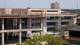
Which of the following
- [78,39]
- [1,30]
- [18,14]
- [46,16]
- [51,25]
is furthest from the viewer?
[51,25]

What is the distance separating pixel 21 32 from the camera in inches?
1107

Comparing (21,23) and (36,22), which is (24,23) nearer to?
(21,23)

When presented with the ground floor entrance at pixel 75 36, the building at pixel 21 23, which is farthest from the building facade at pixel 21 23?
the ground floor entrance at pixel 75 36

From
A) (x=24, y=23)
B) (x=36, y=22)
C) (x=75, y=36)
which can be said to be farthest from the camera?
(x=36, y=22)

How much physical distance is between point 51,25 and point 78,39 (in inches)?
575

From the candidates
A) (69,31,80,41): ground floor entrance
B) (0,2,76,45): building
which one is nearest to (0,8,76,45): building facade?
(0,2,76,45): building

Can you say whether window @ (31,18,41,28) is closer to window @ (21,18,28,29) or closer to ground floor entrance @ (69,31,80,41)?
window @ (21,18,28,29)

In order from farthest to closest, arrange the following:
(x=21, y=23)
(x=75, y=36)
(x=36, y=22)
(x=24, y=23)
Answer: (x=36, y=22) < (x=24, y=23) < (x=21, y=23) < (x=75, y=36)

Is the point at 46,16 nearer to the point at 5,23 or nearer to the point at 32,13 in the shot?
the point at 32,13

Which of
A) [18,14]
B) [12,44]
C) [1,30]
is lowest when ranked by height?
[12,44]

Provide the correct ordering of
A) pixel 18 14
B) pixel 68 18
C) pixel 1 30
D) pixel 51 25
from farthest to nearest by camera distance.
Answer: pixel 68 18, pixel 51 25, pixel 18 14, pixel 1 30

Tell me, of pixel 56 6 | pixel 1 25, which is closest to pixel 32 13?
pixel 1 25

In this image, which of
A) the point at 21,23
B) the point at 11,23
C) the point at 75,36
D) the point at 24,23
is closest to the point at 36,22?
the point at 24,23

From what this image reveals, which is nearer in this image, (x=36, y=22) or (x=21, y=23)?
(x=21, y=23)
